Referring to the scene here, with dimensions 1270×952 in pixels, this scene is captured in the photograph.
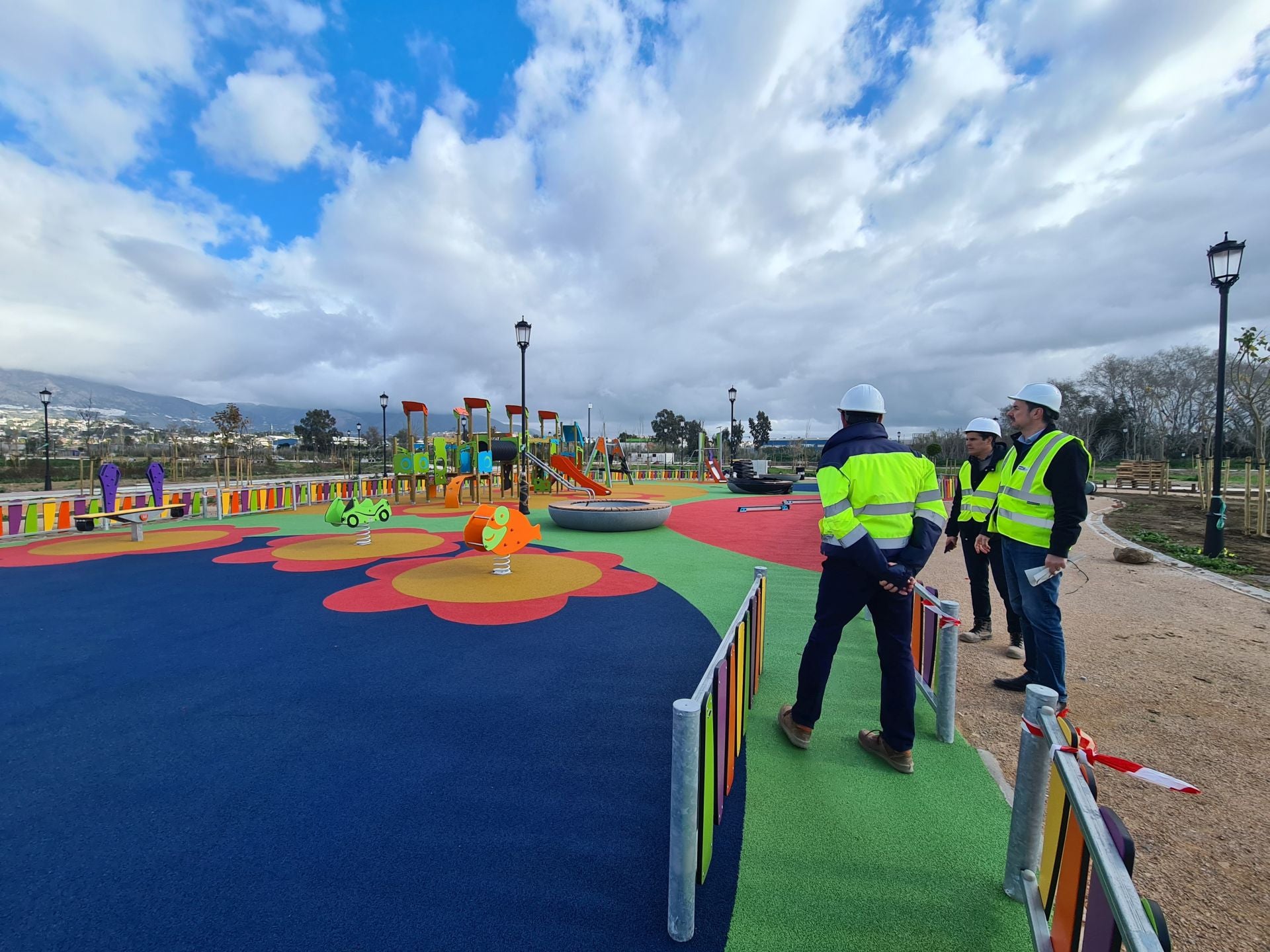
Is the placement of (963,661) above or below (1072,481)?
below

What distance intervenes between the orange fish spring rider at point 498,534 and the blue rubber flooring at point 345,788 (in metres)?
2.13

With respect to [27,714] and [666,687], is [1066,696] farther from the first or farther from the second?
[27,714]

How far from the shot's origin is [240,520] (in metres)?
14.1

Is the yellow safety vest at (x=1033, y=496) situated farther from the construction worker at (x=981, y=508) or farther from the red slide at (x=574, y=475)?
the red slide at (x=574, y=475)

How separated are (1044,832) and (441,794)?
2826 mm

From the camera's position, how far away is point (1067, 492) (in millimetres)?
3480

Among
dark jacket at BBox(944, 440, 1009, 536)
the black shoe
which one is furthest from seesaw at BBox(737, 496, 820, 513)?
the black shoe

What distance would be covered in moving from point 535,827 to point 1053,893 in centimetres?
215

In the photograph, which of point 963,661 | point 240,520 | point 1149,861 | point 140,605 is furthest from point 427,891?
point 240,520

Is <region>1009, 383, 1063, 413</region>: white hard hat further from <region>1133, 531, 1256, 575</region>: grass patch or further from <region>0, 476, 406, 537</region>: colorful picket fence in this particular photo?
<region>0, 476, 406, 537</region>: colorful picket fence

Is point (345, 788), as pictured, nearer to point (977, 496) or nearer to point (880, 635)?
point (880, 635)

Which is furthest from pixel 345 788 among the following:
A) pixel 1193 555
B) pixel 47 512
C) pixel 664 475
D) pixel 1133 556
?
pixel 664 475

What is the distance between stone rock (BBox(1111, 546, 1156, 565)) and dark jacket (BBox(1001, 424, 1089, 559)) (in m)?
7.08

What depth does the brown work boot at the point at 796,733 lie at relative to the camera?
10.9 feet
